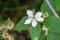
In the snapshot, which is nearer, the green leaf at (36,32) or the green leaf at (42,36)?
the green leaf at (36,32)

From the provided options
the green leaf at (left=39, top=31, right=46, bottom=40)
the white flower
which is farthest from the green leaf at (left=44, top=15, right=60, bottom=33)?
the green leaf at (left=39, top=31, right=46, bottom=40)

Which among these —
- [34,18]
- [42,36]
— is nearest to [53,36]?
[42,36]

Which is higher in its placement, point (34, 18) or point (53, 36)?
point (34, 18)

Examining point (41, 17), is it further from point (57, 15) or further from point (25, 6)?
point (25, 6)

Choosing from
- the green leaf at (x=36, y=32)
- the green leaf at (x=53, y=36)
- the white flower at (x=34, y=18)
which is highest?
the white flower at (x=34, y=18)

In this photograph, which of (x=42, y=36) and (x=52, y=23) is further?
(x=42, y=36)

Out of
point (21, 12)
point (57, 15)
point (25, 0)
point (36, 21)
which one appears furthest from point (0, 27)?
point (25, 0)

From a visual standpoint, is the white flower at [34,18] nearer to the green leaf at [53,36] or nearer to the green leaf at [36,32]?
the green leaf at [36,32]

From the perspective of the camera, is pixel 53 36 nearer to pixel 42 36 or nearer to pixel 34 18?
pixel 42 36

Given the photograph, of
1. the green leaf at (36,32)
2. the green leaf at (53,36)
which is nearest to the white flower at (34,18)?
the green leaf at (36,32)
